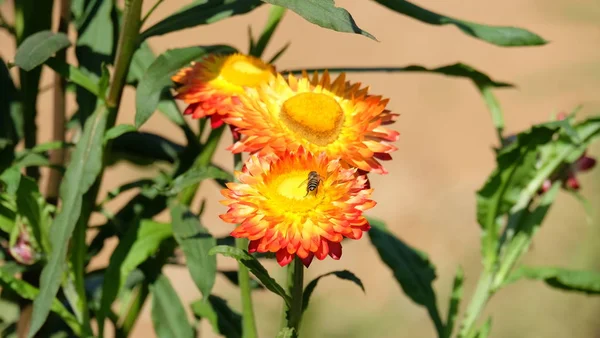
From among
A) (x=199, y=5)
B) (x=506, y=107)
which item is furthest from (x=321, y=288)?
(x=199, y=5)

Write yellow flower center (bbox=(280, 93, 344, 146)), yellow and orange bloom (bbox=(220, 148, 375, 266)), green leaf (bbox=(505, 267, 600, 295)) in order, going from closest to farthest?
yellow and orange bloom (bbox=(220, 148, 375, 266)) < yellow flower center (bbox=(280, 93, 344, 146)) < green leaf (bbox=(505, 267, 600, 295))

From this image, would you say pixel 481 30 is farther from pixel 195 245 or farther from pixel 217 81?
pixel 195 245

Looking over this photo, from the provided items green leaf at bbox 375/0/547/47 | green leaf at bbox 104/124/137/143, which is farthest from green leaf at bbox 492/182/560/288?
green leaf at bbox 104/124/137/143

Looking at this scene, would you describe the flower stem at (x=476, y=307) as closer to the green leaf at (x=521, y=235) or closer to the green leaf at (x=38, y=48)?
the green leaf at (x=521, y=235)

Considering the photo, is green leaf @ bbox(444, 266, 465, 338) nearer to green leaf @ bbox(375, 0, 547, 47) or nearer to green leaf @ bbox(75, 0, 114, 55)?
green leaf @ bbox(375, 0, 547, 47)

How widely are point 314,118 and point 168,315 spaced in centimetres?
44

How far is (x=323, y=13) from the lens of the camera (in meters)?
0.94

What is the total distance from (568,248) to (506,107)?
116cm

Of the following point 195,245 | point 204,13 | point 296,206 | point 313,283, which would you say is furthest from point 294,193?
point 204,13

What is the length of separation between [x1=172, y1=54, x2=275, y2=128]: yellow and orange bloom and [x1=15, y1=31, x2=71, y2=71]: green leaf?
166 mm

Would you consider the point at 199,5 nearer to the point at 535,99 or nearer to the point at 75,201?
the point at 75,201

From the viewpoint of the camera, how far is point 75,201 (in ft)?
3.55

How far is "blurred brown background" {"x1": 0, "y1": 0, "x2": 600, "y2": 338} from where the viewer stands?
9.51ft

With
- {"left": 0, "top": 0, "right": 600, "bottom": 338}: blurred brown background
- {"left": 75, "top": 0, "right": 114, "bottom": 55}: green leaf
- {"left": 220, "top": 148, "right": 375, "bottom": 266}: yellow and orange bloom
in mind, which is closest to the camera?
{"left": 220, "top": 148, "right": 375, "bottom": 266}: yellow and orange bloom
